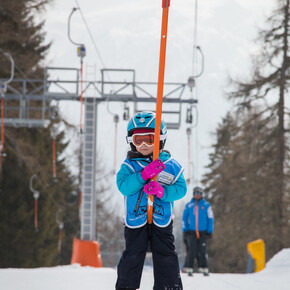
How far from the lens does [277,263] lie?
9594 millimetres

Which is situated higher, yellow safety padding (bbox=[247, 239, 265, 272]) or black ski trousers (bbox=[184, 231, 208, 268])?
black ski trousers (bbox=[184, 231, 208, 268])

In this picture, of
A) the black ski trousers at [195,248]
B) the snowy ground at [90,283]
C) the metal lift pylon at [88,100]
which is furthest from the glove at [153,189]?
the metal lift pylon at [88,100]

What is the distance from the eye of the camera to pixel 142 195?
4.25 metres

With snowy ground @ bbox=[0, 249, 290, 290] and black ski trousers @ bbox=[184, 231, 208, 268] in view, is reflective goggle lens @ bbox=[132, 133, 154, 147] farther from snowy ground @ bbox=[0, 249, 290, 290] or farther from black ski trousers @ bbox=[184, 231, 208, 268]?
black ski trousers @ bbox=[184, 231, 208, 268]

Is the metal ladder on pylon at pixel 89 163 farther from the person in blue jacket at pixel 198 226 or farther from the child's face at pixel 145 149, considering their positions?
the child's face at pixel 145 149

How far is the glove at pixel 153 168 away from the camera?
13.4 ft

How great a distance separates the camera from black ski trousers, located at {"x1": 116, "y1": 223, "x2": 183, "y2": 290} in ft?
13.6

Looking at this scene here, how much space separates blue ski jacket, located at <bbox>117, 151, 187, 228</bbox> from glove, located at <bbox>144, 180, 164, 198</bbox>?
7 cm

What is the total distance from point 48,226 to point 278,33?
17.4 m

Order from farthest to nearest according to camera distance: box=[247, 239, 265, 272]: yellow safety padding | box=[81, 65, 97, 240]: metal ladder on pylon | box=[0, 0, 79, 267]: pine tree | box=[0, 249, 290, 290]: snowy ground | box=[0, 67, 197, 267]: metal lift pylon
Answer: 1. box=[0, 0, 79, 267]: pine tree
2. box=[81, 65, 97, 240]: metal ladder on pylon
3. box=[0, 67, 197, 267]: metal lift pylon
4. box=[247, 239, 265, 272]: yellow safety padding
5. box=[0, 249, 290, 290]: snowy ground

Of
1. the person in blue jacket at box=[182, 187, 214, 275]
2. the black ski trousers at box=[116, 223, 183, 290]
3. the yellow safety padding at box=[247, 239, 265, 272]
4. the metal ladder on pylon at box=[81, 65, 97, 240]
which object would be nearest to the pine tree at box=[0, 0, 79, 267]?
the metal ladder on pylon at box=[81, 65, 97, 240]

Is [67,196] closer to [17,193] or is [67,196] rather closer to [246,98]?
[17,193]

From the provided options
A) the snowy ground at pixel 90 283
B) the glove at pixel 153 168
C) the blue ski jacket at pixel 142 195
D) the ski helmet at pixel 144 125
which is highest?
the ski helmet at pixel 144 125

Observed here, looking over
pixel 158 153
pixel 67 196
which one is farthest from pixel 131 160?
pixel 67 196
